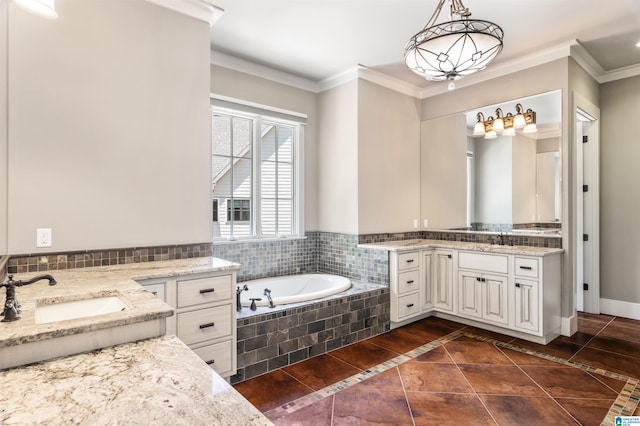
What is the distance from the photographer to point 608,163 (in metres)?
4.00

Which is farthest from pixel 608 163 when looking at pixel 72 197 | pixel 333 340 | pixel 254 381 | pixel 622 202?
pixel 72 197

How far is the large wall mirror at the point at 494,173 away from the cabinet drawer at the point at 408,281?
0.96 metres

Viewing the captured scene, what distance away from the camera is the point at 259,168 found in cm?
390

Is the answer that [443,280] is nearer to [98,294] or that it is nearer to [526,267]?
[526,267]

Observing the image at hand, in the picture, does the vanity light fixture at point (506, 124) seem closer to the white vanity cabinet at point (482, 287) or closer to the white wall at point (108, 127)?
the white vanity cabinet at point (482, 287)

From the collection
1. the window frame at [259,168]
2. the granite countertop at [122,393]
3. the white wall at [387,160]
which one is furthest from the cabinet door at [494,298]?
the granite countertop at [122,393]

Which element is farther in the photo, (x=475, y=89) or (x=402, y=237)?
(x=402, y=237)

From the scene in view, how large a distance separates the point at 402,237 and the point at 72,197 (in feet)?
11.0

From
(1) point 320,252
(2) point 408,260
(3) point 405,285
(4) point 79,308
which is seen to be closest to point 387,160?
(2) point 408,260

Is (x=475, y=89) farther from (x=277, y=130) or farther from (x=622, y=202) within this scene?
(x=277, y=130)

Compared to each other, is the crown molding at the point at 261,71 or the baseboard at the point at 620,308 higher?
the crown molding at the point at 261,71

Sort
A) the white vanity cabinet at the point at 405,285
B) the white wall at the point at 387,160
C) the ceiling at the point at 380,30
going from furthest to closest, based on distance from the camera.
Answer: the white wall at the point at 387,160 → the white vanity cabinet at the point at 405,285 → the ceiling at the point at 380,30

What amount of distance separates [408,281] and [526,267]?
1075 millimetres

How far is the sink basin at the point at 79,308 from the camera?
147 centimetres
